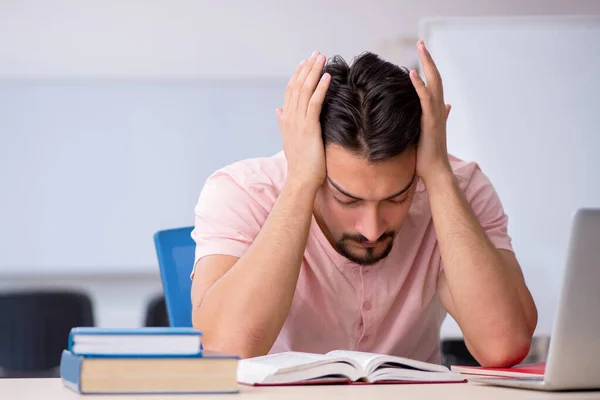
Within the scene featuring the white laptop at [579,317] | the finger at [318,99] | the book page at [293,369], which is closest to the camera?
the white laptop at [579,317]

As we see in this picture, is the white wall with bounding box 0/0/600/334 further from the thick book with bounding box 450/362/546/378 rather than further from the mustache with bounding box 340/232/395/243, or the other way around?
the thick book with bounding box 450/362/546/378

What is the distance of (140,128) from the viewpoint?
360 centimetres

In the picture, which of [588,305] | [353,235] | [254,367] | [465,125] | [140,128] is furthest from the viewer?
[140,128]

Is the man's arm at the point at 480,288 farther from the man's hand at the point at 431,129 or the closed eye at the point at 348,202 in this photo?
the closed eye at the point at 348,202

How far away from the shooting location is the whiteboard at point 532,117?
2996 mm

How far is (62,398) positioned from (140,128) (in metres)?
Answer: 2.80

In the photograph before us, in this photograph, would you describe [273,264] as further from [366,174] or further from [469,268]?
[469,268]

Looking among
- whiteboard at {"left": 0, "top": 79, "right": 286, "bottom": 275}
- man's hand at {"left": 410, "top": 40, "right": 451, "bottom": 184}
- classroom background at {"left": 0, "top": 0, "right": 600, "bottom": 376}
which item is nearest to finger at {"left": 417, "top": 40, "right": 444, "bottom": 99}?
man's hand at {"left": 410, "top": 40, "right": 451, "bottom": 184}

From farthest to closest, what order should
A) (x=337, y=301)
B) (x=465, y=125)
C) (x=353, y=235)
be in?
(x=465, y=125), (x=337, y=301), (x=353, y=235)

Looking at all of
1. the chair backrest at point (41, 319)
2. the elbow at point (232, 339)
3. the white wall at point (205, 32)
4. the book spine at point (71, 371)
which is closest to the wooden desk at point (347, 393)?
the book spine at point (71, 371)

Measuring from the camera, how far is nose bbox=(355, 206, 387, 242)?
4.65 ft

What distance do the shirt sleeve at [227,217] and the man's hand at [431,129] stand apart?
33cm

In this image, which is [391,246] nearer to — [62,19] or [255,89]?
[255,89]

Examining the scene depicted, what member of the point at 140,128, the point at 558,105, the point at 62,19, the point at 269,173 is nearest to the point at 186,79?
the point at 140,128
